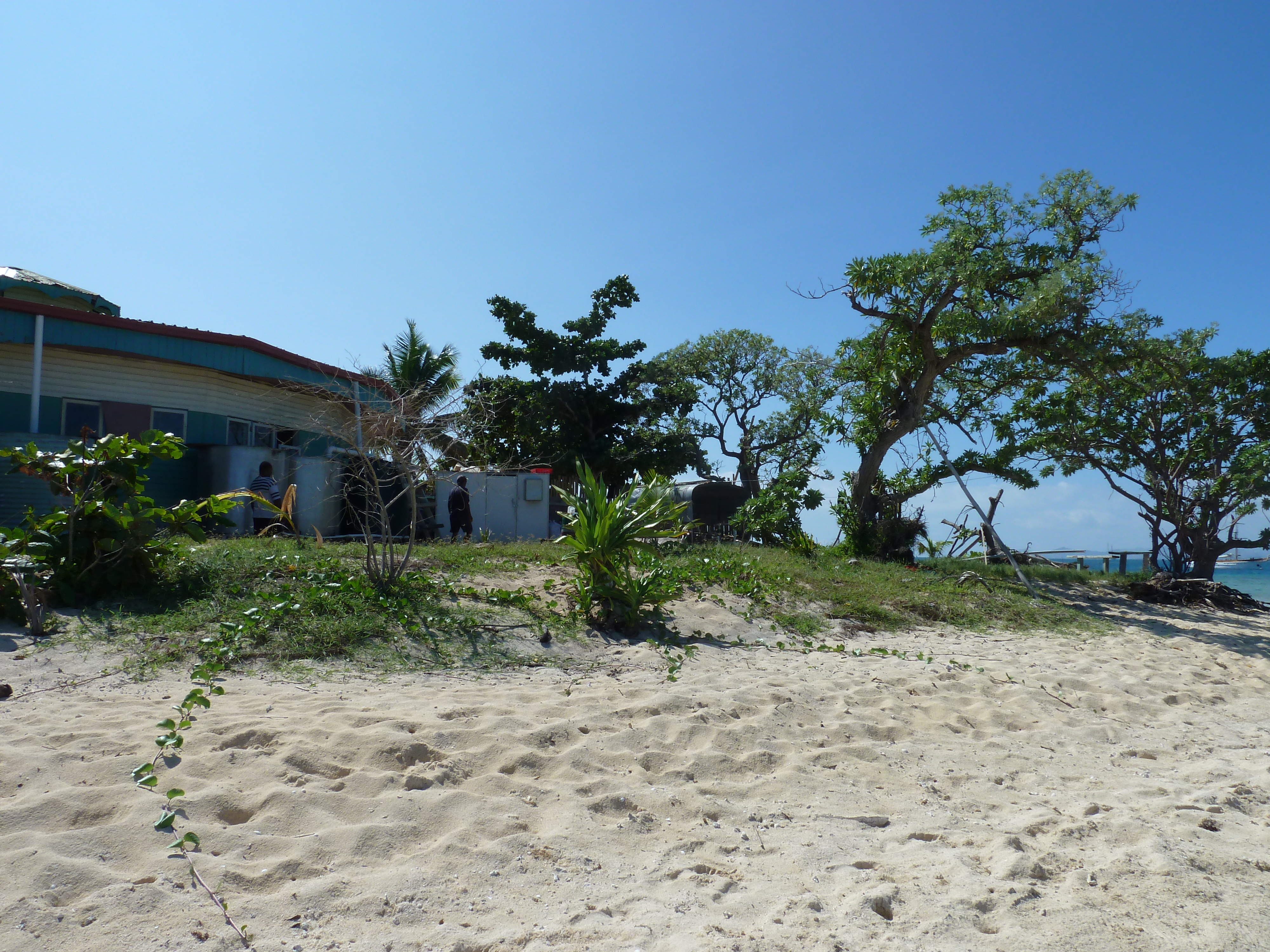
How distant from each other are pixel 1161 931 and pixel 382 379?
8.85 m

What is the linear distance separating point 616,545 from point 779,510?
305 inches

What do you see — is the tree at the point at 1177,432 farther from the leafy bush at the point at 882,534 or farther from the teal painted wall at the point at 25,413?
the teal painted wall at the point at 25,413

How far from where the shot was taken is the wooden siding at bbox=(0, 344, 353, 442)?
12125 millimetres

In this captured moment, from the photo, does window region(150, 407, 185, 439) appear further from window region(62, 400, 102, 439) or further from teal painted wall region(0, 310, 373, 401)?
teal painted wall region(0, 310, 373, 401)

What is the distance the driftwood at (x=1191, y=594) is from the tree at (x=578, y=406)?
10878 millimetres

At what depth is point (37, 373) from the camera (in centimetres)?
1165

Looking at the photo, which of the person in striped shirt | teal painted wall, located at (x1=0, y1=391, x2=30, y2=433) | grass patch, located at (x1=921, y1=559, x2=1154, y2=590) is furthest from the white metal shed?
grass patch, located at (x1=921, y1=559, x2=1154, y2=590)

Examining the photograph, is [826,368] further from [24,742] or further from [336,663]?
[24,742]

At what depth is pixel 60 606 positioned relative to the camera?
6125mm

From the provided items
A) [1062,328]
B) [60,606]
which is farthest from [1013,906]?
[1062,328]

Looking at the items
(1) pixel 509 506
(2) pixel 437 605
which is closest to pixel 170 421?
(1) pixel 509 506

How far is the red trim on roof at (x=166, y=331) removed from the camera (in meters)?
11.5

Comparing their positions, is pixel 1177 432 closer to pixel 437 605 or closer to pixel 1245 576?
pixel 437 605

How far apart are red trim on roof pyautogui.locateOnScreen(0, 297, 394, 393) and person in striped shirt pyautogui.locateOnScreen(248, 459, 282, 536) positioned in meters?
1.86
